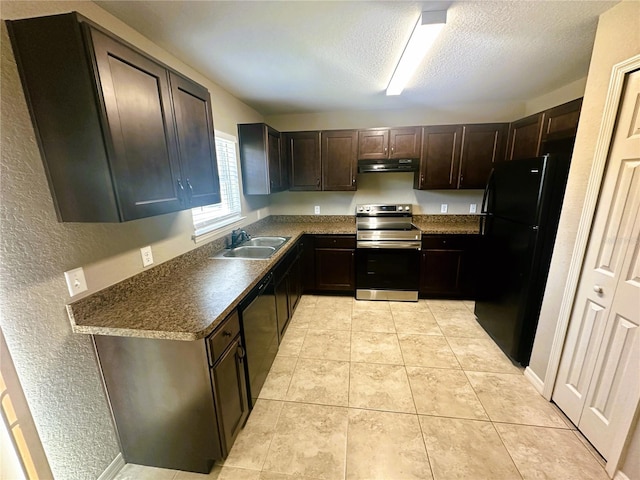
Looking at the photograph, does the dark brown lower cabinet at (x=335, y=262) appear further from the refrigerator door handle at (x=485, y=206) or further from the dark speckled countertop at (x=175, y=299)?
the refrigerator door handle at (x=485, y=206)

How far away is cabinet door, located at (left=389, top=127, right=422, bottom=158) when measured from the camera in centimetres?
323

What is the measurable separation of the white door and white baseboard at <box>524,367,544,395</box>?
26cm

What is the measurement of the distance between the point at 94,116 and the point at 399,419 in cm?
231

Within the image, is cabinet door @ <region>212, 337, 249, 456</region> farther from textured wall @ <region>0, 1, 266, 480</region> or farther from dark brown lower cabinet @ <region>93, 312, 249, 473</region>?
textured wall @ <region>0, 1, 266, 480</region>

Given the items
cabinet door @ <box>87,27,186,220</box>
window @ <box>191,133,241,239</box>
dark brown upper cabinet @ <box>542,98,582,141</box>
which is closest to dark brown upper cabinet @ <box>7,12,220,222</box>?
cabinet door @ <box>87,27,186,220</box>

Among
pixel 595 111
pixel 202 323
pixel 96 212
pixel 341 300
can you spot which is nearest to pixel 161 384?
pixel 202 323

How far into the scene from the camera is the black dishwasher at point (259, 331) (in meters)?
1.64

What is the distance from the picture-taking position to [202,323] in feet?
3.91

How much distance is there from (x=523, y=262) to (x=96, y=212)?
9.09 feet

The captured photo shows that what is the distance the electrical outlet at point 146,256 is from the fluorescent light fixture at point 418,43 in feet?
6.88

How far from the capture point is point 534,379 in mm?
1963

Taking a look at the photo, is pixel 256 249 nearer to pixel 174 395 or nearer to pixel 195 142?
pixel 195 142


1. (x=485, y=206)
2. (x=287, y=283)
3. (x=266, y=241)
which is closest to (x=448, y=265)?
(x=485, y=206)

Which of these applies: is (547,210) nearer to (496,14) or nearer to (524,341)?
(524,341)
